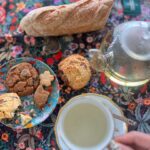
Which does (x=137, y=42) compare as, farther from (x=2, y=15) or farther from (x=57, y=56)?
(x=2, y=15)

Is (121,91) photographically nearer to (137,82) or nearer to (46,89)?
(137,82)

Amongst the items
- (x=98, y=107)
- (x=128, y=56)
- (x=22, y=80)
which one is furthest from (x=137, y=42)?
(x=22, y=80)

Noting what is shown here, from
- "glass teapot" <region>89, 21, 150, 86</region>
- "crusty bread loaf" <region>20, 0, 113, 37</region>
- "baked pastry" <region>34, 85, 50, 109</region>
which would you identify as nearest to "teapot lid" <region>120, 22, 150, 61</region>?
"glass teapot" <region>89, 21, 150, 86</region>

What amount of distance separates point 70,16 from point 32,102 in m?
0.23

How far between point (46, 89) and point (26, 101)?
6 cm

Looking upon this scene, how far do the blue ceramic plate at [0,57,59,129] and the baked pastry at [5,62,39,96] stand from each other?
0.02 meters

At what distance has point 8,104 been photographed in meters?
0.95

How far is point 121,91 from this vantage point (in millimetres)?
988

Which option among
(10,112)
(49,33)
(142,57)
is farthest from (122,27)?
(10,112)

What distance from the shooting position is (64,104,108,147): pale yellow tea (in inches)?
34.9

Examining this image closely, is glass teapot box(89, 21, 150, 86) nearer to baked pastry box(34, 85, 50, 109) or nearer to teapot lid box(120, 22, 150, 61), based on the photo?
teapot lid box(120, 22, 150, 61)

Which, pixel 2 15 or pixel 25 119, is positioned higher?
pixel 2 15

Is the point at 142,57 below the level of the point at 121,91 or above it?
above

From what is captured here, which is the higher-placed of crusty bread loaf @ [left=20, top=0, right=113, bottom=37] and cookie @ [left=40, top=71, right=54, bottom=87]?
crusty bread loaf @ [left=20, top=0, right=113, bottom=37]
